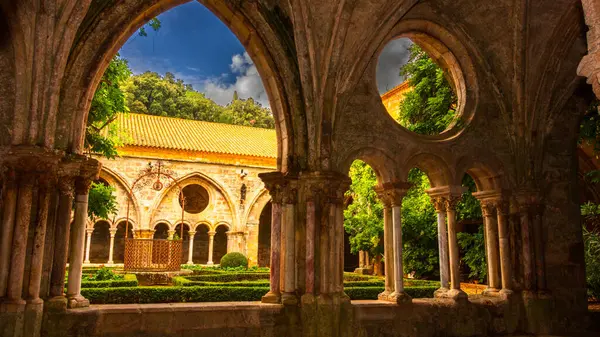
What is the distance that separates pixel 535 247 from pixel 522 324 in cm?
129

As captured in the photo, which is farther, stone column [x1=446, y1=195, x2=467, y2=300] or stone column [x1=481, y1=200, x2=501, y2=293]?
stone column [x1=481, y1=200, x2=501, y2=293]

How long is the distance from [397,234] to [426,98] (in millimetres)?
6931

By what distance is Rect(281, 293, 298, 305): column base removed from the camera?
636cm

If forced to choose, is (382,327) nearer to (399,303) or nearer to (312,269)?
(399,303)

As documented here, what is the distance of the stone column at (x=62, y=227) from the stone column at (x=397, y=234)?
446 centimetres

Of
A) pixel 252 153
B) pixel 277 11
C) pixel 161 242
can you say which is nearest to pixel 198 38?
pixel 252 153

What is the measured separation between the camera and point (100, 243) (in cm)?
2164

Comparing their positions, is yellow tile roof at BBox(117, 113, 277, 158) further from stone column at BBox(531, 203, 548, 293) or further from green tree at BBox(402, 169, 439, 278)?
stone column at BBox(531, 203, 548, 293)

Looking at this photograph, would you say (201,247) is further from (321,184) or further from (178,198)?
(321,184)

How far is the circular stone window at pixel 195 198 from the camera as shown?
21438 mm

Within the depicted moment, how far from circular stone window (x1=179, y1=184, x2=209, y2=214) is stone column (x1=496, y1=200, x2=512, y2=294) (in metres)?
15.5

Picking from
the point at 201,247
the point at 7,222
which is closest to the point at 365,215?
the point at 7,222

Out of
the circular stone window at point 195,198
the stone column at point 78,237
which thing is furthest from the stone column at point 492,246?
the circular stone window at point 195,198

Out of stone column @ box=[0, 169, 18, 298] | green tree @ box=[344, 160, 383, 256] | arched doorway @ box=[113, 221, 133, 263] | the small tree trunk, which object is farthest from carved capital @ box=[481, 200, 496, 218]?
arched doorway @ box=[113, 221, 133, 263]
